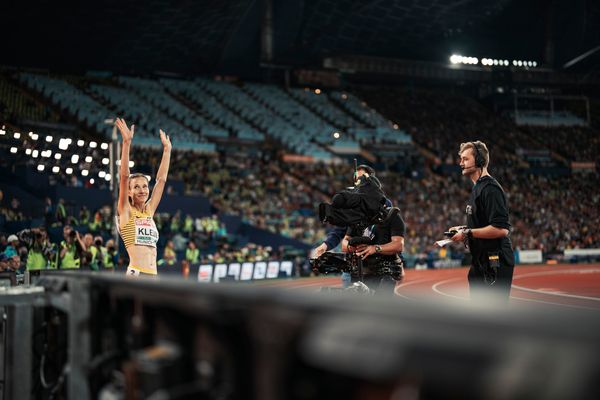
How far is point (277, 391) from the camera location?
155 centimetres

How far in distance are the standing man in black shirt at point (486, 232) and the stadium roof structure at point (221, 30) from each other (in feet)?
106

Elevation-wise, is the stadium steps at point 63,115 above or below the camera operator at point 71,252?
above

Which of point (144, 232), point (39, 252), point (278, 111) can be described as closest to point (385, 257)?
point (144, 232)

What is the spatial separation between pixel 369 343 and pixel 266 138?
38.4 m

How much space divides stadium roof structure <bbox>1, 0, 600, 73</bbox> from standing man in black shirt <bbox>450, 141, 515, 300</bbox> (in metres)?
32.5

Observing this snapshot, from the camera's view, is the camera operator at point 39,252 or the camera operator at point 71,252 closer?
the camera operator at point 71,252

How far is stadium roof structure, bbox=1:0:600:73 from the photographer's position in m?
34.8

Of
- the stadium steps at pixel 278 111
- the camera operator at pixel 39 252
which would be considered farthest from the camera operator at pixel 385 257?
the stadium steps at pixel 278 111

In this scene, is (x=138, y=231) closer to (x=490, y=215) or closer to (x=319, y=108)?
(x=490, y=215)

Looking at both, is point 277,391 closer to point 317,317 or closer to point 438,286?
point 317,317

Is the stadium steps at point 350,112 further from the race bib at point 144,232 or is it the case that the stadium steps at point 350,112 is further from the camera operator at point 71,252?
the race bib at point 144,232

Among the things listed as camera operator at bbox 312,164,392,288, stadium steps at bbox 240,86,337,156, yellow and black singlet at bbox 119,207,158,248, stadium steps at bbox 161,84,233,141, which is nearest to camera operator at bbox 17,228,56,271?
yellow and black singlet at bbox 119,207,158,248

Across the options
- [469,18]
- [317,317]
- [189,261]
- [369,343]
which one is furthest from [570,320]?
[469,18]

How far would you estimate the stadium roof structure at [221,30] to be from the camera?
34.8 meters
